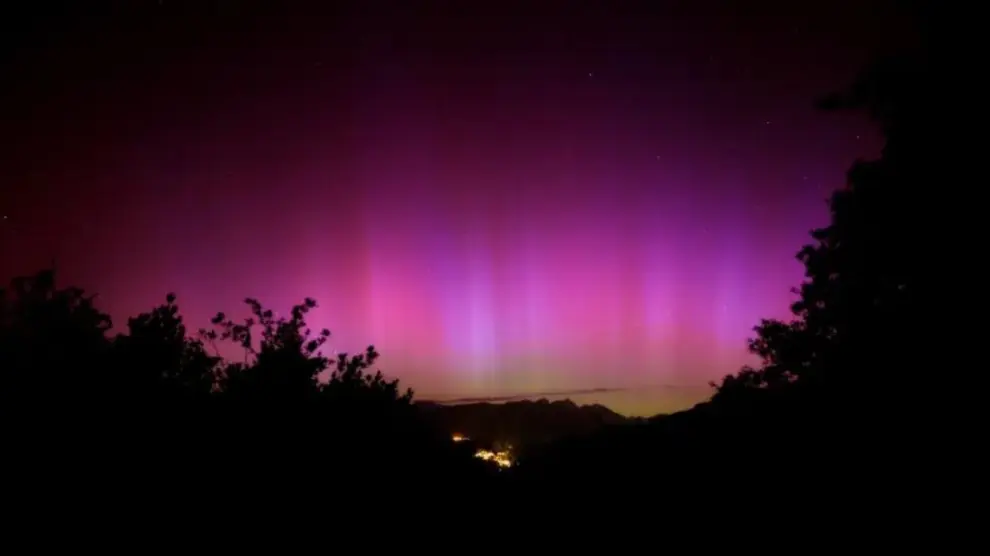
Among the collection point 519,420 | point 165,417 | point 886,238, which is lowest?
point 519,420

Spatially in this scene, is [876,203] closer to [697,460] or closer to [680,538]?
[697,460]

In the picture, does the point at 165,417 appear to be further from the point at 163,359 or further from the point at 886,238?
the point at 886,238

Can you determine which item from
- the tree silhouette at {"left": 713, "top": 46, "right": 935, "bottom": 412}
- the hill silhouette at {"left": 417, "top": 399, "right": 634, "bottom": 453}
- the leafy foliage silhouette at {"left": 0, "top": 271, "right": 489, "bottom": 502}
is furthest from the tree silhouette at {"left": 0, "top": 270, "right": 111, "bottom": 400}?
the hill silhouette at {"left": 417, "top": 399, "right": 634, "bottom": 453}

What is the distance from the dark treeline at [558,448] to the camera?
408 inches

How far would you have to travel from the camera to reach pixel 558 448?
18.1m

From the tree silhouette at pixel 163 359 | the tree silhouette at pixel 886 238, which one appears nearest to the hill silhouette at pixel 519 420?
the tree silhouette at pixel 163 359

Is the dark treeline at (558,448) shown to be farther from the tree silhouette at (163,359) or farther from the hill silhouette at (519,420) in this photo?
the hill silhouette at (519,420)

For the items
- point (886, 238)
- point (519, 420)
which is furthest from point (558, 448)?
point (519, 420)

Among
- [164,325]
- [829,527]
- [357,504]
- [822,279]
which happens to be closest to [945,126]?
[829,527]

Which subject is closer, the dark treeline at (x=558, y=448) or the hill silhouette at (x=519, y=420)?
the dark treeline at (x=558, y=448)

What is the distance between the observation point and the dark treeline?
408 inches

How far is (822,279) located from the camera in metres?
20.2

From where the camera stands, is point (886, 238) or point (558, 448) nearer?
point (886, 238)

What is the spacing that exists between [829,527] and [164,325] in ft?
59.6
